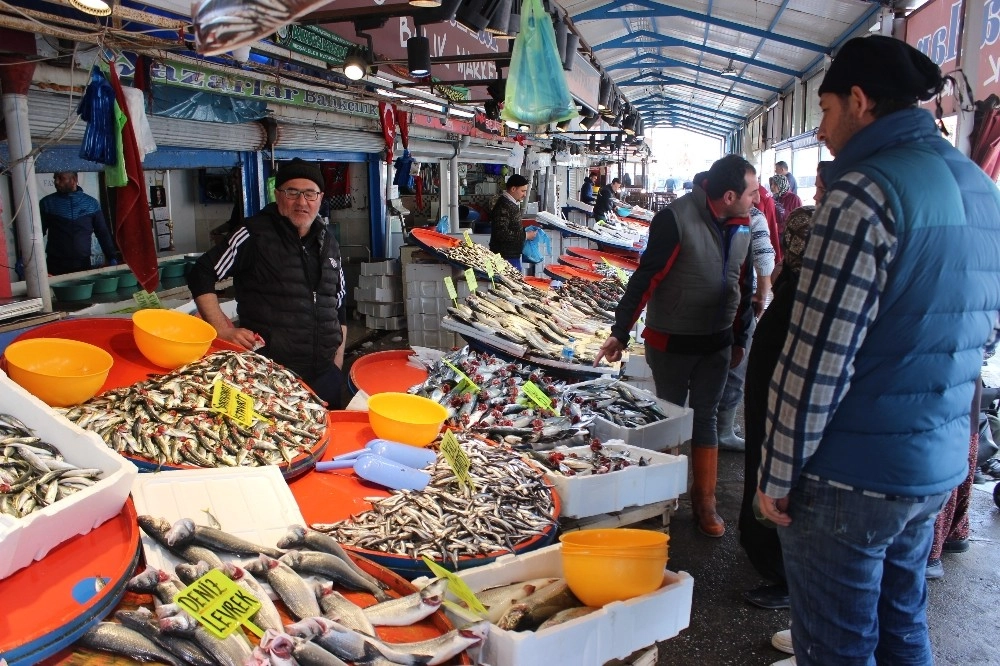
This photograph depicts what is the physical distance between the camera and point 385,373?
4848 mm

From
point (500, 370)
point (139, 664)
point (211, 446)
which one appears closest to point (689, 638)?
point (500, 370)

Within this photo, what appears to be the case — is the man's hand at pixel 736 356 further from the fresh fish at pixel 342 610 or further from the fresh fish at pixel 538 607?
the fresh fish at pixel 342 610

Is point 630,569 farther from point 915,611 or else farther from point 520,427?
point 520,427

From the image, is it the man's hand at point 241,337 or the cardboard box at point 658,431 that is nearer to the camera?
the man's hand at point 241,337

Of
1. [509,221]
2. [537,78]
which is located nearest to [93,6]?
[537,78]

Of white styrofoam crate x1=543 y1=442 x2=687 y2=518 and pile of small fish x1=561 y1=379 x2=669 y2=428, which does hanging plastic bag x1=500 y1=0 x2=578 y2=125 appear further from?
white styrofoam crate x1=543 y1=442 x2=687 y2=518

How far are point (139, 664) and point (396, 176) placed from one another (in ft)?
28.7

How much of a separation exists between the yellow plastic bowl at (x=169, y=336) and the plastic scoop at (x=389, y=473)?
839mm

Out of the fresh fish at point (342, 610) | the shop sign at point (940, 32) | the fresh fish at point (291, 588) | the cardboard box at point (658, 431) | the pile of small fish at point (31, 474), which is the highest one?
the shop sign at point (940, 32)

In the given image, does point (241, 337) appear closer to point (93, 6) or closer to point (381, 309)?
point (93, 6)

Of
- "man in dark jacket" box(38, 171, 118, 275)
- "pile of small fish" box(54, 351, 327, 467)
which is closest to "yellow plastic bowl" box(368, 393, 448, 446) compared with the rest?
"pile of small fish" box(54, 351, 327, 467)

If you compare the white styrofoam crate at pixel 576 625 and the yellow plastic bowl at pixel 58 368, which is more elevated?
the yellow plastic bowl at pixel 58 368

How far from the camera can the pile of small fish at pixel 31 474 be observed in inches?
70.1

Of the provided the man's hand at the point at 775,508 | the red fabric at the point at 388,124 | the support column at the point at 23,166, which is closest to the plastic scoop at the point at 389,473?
the man's hand at the point at 775,508
